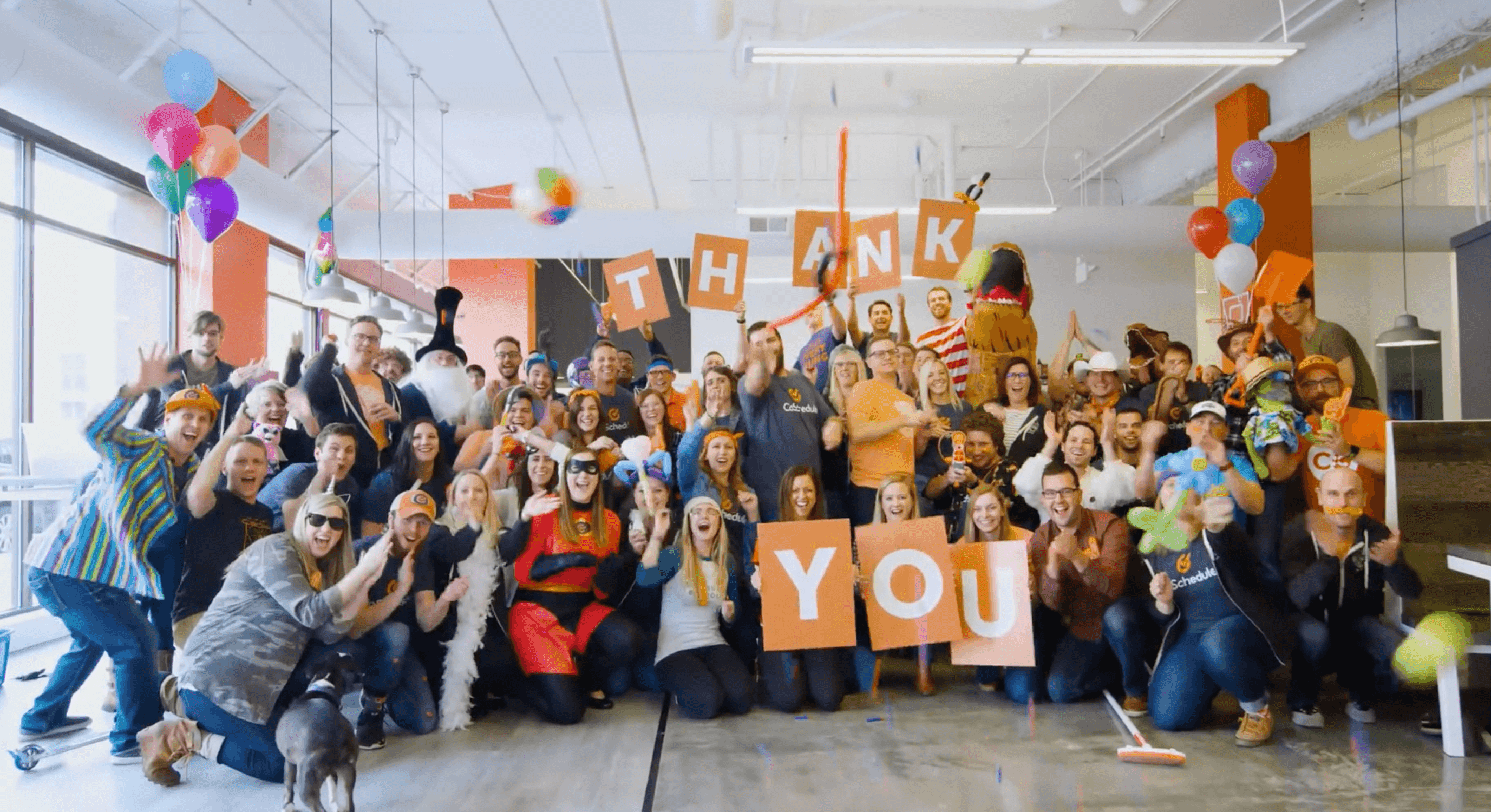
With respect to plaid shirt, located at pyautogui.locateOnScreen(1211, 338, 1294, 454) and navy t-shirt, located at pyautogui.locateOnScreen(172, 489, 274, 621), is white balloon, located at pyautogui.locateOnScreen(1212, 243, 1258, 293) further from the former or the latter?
navy t-shirt, located at pyautogui.locateOnScreen(172, 489, 274, 621)

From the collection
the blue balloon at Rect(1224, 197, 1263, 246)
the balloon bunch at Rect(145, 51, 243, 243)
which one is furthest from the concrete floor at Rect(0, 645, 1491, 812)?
the blue balloon at Rect(1224, 197, 1263, 246)

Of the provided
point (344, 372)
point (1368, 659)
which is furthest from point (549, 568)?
point (1368, 659)

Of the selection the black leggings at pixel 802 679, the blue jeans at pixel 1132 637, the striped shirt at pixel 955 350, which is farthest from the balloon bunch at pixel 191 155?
the blue jeans at pixel 1132 637

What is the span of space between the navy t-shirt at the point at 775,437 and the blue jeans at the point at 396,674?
167 centimetres

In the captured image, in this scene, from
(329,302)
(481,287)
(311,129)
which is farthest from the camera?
(481,287)

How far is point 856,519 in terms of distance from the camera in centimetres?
477

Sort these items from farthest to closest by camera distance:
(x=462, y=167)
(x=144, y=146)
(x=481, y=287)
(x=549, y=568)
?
(x=481, y=287) → (x=462, y=167) → (x=144, y=146) → (x=549, y=568)

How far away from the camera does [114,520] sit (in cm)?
355

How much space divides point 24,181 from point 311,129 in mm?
4116

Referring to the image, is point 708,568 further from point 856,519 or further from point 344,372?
point 344,372

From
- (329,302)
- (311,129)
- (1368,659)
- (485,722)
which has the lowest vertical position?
(485,722)

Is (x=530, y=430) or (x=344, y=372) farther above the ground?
(x=344, y=372)

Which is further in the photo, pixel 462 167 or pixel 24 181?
pixel 462 167

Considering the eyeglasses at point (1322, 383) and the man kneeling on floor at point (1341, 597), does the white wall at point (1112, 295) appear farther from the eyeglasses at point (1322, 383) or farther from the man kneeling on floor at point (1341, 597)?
the man kneeling on floor at point (1341, 597)
